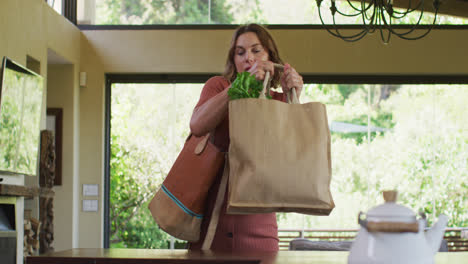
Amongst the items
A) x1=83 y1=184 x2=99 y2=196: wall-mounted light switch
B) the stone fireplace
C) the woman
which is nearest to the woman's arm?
the woman

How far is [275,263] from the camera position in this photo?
1422mm

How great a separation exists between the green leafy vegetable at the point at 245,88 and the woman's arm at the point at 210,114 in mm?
59

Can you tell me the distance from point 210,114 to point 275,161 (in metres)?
0.31

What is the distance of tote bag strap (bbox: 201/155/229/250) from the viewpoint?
5.74ft

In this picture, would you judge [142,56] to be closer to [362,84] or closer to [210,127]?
[362,84]

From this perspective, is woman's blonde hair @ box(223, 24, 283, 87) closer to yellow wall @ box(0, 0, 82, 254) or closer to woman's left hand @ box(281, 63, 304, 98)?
woman's left hand @ box(281, 63, 304, 98)

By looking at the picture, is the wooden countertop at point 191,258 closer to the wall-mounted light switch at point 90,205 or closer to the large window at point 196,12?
the wall-mounted light switch at point 90,205

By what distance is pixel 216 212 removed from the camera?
5.79 ft

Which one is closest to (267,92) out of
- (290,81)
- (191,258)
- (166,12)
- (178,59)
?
(290,81)

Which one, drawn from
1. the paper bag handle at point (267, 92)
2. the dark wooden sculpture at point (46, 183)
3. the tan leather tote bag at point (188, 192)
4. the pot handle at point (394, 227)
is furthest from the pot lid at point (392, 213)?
the dark wooden sculpture at point (46, 183)

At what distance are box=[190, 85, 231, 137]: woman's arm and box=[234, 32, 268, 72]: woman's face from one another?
9.0 inches

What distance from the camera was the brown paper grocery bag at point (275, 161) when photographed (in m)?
1.53

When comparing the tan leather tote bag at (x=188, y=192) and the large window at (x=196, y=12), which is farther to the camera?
the large window at (x=196, y=12)

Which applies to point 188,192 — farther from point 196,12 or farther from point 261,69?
point 196,12
